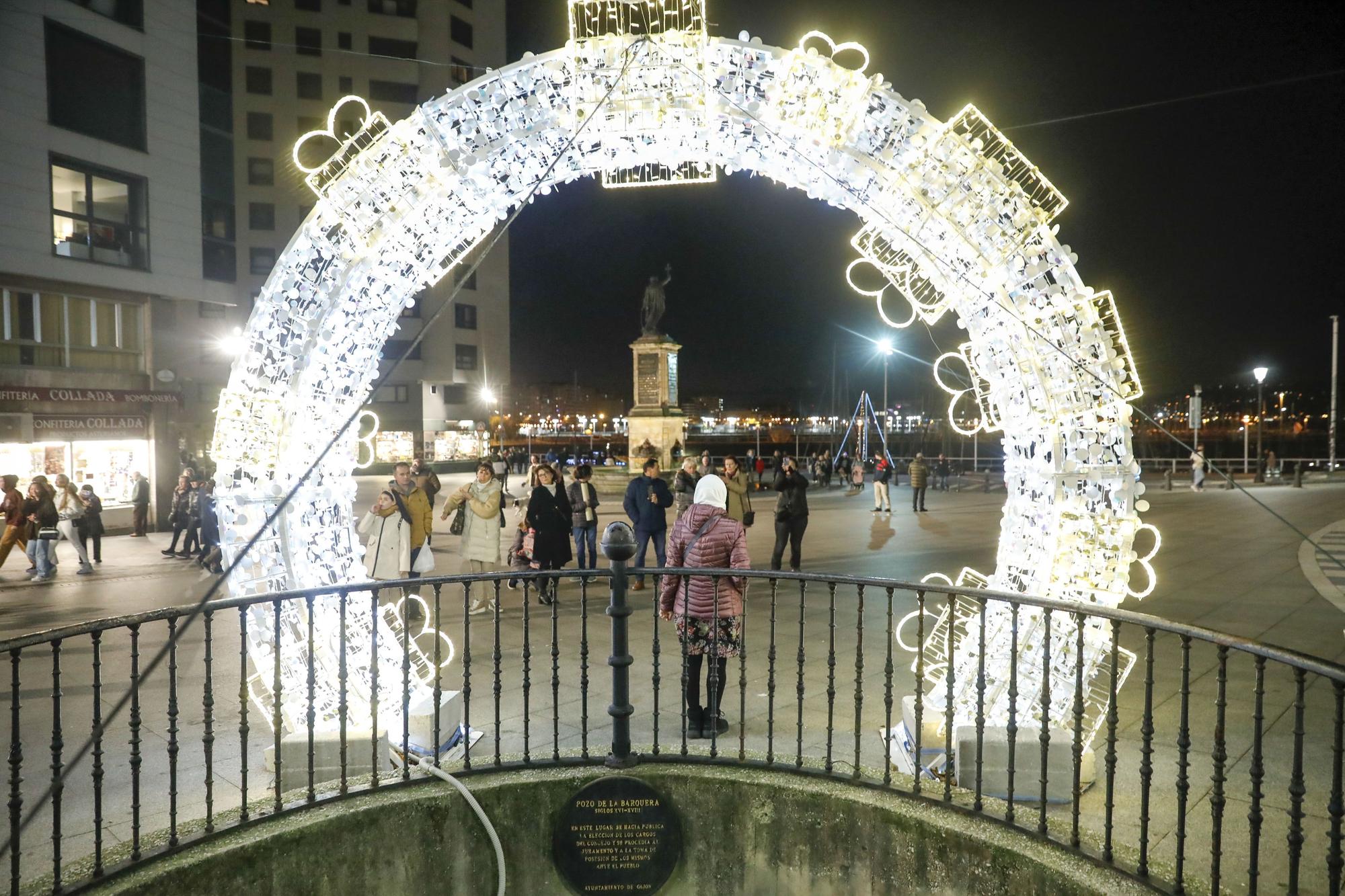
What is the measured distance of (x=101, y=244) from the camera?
57.5 feet

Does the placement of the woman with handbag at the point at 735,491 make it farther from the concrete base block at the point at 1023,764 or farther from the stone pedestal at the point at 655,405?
the stone pedestal at the point at 655,405

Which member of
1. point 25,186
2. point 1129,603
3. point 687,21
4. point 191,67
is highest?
point 191,67

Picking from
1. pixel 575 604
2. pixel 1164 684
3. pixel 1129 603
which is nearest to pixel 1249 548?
pixel 1129 603

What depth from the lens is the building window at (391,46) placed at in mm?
42750

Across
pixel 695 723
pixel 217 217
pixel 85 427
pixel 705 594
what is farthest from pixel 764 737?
pixel 217 217

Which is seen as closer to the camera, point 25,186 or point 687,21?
point 687,21

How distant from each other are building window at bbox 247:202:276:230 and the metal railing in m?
39.6

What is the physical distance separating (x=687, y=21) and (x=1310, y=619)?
8.24 meters

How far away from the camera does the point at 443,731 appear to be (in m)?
4.72

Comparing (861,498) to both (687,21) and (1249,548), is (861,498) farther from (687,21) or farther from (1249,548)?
(687,21)

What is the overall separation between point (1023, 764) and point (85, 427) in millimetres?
18918

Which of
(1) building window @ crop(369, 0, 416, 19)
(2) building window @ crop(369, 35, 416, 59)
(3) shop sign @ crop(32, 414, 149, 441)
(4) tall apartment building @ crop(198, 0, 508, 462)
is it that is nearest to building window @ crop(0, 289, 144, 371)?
(3) shop sign @ crop(32, 414, 149, 441)

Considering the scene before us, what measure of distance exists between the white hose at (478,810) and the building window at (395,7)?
47.3m

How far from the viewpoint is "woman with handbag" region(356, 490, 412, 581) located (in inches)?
302
